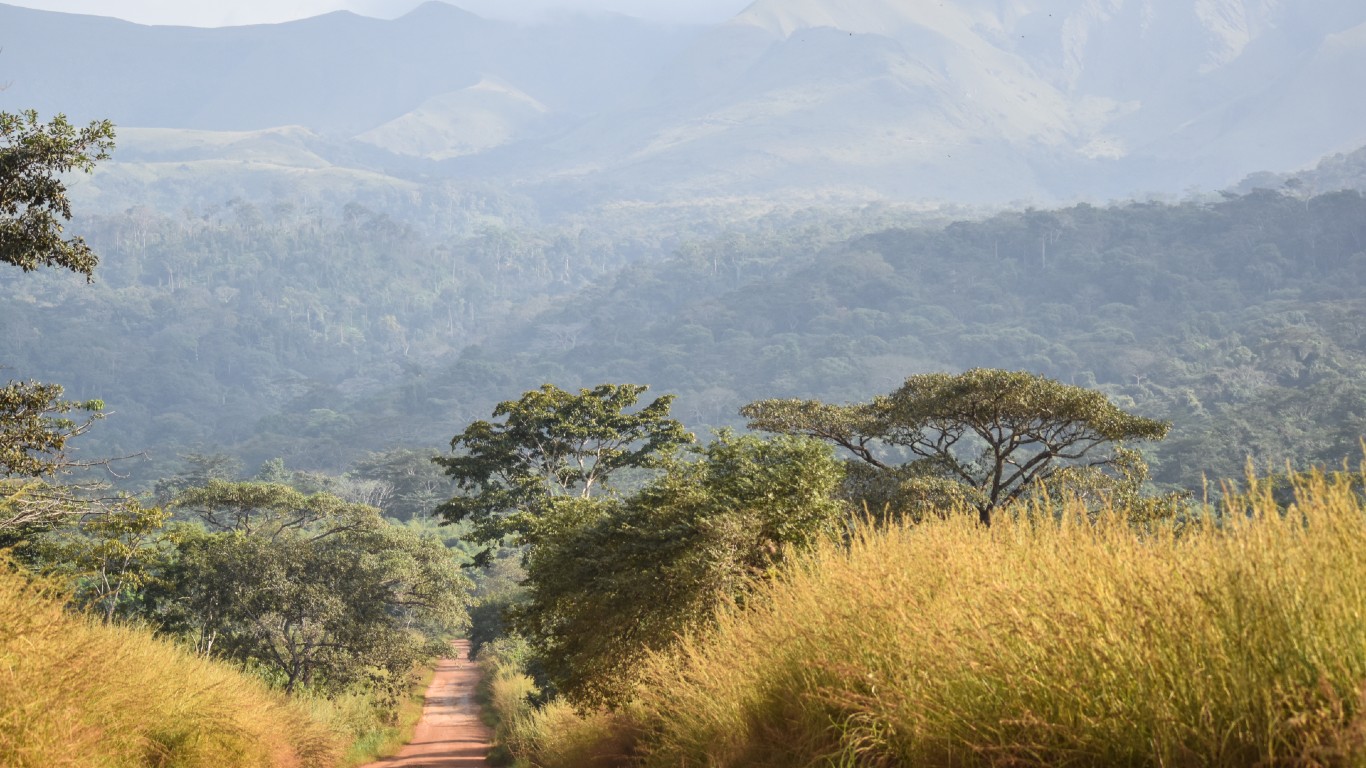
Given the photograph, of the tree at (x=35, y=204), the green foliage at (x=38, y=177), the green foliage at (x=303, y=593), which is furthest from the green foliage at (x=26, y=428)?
the green foliage at (x=303, y=593)

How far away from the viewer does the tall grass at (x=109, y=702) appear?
805 centimetres

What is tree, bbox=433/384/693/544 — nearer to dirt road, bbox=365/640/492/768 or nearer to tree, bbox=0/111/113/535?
dirt road, bbox=365/640/492/768

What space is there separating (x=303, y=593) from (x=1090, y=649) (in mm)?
29048

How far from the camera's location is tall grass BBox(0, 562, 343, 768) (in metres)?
8.05

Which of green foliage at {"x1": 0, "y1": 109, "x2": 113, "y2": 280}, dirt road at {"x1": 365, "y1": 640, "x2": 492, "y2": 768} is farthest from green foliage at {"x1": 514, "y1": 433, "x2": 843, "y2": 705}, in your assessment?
dirt road at {"x1": 365, "y1": 640, "x2": 492, "y2": 768}

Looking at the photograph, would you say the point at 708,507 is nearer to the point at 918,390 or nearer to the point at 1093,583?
the point at 1093,583

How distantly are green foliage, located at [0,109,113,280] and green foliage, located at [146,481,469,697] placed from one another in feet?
53.6

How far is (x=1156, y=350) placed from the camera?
177875 mm

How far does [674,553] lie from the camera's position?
43.9ft

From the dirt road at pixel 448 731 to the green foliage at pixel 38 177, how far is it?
14.4 metres

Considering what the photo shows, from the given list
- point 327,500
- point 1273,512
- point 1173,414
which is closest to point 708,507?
point 1273,512

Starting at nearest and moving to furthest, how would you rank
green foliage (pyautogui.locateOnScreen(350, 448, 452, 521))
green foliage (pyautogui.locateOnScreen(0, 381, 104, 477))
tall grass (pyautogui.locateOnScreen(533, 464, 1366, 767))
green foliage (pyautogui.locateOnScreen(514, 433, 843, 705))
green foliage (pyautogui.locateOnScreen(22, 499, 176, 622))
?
tall grass (pyautogui.locateOnScreen(533, 464, 1366, 767))
green foliage (pyautogui.locateOnScreen(514, 433, 843, 705))
green foliage (pyautogui.locateOnScreen(0, 381, 104, 477))
green foliage (pyautogui.locateOnScreen(22, 499, 176, 622))
green foliage (pyautogui.locateOnScreen(350, 448, 452, 521))

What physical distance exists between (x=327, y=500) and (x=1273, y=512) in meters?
34.0

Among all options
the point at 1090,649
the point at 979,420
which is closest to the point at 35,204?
the point at 1090,649
